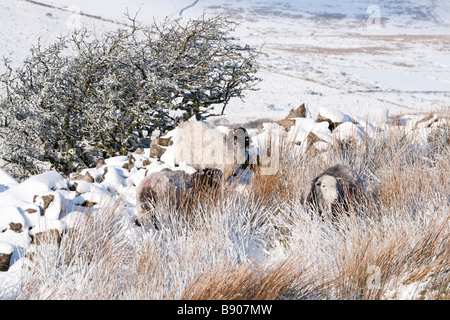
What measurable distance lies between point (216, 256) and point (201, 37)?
3.24 metres

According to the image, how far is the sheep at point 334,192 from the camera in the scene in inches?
109

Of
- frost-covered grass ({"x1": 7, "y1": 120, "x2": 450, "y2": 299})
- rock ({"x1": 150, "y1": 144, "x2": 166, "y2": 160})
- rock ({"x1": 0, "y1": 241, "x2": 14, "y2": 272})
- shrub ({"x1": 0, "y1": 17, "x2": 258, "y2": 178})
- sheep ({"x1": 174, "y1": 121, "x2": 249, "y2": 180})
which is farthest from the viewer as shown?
shrub ({"x1": 0, "y1": 17, "x2": 258, "y2": 178})

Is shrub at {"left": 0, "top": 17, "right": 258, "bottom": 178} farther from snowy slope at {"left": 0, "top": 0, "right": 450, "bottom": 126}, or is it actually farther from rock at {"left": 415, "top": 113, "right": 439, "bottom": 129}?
rock at {"left": 415, "top": 113, "right": 439, "bottom": 129}

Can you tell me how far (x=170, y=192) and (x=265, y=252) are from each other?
73 centimetres

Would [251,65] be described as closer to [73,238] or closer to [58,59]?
[58,59]

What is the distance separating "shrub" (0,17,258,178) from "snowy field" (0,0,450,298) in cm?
46

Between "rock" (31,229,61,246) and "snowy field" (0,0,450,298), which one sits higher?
"snowy field" (0,0,450,298)

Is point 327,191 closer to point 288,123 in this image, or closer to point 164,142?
point 164,142

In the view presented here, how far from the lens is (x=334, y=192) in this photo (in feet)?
9.21

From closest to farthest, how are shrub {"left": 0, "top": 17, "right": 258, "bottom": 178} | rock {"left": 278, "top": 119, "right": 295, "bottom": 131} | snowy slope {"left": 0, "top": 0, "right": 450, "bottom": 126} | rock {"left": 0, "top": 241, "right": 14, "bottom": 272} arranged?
1. rock {"left": 0, "top": 241, "right": 14, "bottom": 272}
2. shrub {"left": 0, "top": 17, "right": 258, "bottom": 178}
3. rock {"left": 278, "top": 119, "right": 295, "bottom": 131}
4. snowy slope {"left": 0, "top": 0, "right": 450, "bottom": 126}

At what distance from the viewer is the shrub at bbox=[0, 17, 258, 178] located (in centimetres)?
447

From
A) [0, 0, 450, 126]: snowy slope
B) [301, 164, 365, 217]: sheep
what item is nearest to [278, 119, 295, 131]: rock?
[0, 0, 450, 126]: snowy slope

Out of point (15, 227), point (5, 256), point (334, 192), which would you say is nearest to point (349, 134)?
point (334, 192)

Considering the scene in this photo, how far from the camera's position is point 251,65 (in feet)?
17.5
